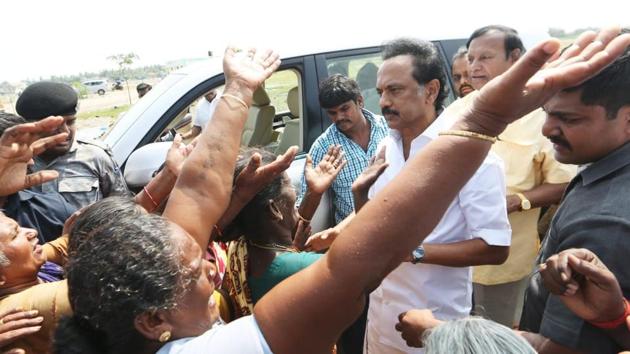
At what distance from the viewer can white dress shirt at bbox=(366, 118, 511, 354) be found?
78.5 inches

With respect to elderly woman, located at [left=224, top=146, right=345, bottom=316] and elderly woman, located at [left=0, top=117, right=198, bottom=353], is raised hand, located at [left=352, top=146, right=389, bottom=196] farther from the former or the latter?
elderly woman, located at [left=0, top=117, right=198, bottom=353]

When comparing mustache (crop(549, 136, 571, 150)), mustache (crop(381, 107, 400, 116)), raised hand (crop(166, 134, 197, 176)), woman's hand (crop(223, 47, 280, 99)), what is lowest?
raised hand (crop(166, 134, 197, 176))

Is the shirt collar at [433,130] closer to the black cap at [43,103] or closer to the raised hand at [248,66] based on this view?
the raised hand at [248,66]

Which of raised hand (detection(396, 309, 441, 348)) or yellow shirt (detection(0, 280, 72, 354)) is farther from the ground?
yellow shirt (detection(0, 280, 72, 354))

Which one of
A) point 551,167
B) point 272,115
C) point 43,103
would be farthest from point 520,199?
point 272,115

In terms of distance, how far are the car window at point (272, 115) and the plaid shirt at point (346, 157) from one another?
0.46 meters

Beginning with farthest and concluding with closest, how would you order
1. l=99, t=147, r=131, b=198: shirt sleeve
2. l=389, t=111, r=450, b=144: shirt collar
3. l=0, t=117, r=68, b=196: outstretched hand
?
l=99, t=147, r=131, b=198: shirt sleeve
l=389, t=111, r=450, b=144: shirt collar
l=0, t=117, r=68, b=196: outstretched hand

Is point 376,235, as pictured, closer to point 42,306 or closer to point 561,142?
point 561,142

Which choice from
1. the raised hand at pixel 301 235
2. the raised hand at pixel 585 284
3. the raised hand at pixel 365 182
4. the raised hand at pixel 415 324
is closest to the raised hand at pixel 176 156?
the raised hand at pixel 301 235

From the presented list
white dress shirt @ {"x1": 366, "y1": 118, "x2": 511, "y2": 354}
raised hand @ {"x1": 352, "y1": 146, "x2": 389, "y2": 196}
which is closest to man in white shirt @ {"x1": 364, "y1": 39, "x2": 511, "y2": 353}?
white dress shirt @ {"x1": 366, "y1": 118, "x2": 511, "y2": 354}

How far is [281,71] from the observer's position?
382cm

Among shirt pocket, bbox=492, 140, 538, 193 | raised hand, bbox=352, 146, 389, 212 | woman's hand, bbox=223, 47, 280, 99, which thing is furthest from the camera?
shirt pocket, bbox=492, 140, 538, 193

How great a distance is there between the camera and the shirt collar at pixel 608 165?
1396 millimetres

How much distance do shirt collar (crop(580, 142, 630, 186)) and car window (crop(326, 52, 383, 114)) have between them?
260 cm
